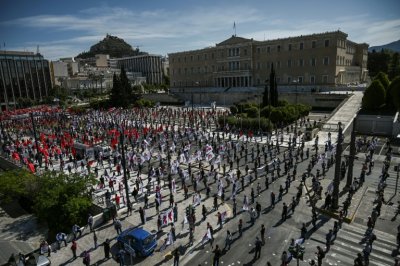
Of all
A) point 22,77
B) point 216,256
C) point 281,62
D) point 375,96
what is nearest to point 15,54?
point 22,77

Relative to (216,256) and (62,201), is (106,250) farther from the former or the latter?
(62,201)

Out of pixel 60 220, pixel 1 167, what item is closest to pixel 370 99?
pixel 60 220

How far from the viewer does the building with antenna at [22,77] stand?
108062 mm

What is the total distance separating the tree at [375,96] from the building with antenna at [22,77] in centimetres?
10913

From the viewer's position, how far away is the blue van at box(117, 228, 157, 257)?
48.5 feet

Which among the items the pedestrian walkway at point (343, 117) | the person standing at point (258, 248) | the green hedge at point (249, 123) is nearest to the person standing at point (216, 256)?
the person standing at point (258, 248)

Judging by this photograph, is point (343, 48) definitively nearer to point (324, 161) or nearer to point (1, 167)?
point (324, 161)

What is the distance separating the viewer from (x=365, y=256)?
523 inches

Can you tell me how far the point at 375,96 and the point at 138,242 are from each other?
4019 cm

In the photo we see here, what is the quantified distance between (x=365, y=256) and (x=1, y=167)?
40.2m

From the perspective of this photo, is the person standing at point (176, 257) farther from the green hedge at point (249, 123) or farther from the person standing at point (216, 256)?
the green hedge at point (249, 123)

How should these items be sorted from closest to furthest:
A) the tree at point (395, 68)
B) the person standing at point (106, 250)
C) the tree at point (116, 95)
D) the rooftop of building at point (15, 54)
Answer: the person standing at point (106, 250), the tree at point (395, 68), the tree at point (116, 95), the rooftop of building at point (15, 54)

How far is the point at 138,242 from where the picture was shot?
1480cm

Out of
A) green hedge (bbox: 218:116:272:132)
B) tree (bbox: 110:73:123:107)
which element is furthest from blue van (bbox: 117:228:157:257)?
tree (bbox: 110:73:123:107)
